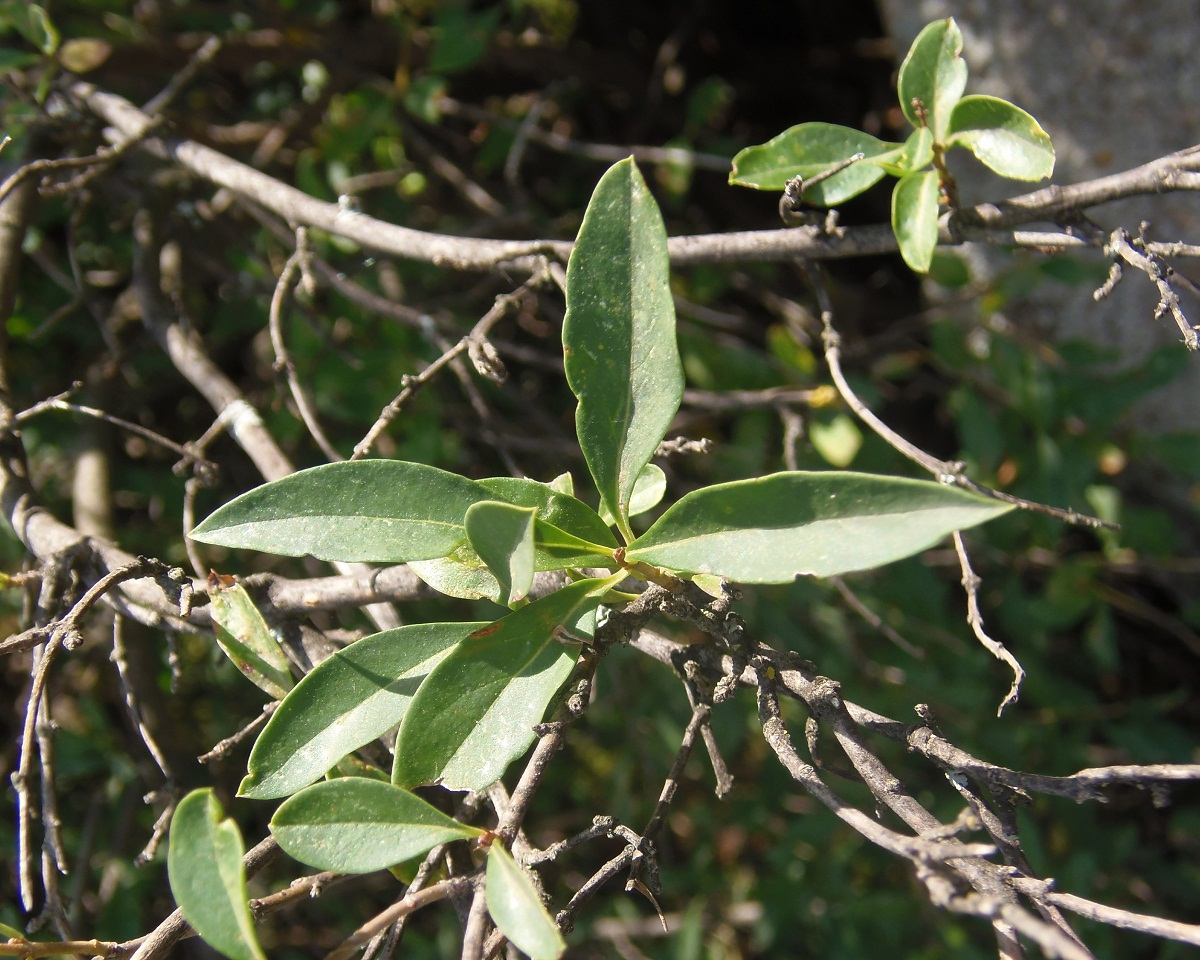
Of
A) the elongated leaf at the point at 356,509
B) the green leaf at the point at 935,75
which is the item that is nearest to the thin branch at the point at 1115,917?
the elongated leaf at the point at 356,509

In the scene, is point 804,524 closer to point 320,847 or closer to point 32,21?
point 320,847

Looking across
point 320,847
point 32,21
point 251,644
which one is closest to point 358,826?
point 320,847

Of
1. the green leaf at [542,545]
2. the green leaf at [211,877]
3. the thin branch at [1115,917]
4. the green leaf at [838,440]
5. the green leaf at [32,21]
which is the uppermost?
the green leaf at [32,21]

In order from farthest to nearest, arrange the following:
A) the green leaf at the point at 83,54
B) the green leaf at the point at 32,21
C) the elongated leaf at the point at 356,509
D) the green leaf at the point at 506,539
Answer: the green leaf at the point at 83,54, the green leaf at the point at 32,21, the elongated leaf at the point at 356,509, the green leaf at the point at 506,539

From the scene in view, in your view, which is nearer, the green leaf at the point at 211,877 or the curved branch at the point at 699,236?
the green leaf at the point at 211,877

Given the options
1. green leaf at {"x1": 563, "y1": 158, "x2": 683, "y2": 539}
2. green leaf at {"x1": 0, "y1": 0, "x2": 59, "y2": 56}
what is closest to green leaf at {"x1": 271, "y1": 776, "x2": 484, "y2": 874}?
green leaf at {"x1": 563, "y1": 158, "x2": 683, "y2": 539}

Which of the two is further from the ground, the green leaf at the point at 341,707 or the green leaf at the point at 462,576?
the green leaf at the point at 462,576

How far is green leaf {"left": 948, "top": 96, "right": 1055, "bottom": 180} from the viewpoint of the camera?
0.95 metres

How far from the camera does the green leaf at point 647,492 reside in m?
0.92

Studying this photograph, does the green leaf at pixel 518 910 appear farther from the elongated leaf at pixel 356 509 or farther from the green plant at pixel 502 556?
the elongated leaf at pixel 356 509

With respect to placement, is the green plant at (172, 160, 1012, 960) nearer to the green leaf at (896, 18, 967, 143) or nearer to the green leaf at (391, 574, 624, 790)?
the green leaf at (391, 574, 624, 790)

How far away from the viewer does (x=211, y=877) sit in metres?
0.73

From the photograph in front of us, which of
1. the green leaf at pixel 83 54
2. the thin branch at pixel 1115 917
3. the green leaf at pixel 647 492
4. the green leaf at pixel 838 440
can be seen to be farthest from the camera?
the green leaf at pixel 838 440

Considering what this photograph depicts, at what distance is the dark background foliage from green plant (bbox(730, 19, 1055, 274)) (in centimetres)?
66
